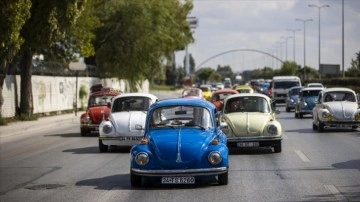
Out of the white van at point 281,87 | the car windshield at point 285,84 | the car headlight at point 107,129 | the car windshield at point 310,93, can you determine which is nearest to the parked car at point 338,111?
the car headlight at point 107,129

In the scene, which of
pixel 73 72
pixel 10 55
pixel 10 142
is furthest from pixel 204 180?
pixel 73 72

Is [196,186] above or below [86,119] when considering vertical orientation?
below

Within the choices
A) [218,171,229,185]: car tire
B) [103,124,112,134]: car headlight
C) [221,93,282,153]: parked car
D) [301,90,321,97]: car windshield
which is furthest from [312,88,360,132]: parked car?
[218,171,229,185]: car tire

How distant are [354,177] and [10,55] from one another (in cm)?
2054

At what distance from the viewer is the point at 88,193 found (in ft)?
41.0

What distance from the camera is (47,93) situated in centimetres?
4512

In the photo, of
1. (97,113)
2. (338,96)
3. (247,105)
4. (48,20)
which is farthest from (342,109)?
(48,20)

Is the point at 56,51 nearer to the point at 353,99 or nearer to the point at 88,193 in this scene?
the point at 353,99

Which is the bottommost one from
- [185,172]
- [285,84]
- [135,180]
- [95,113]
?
[135,180]

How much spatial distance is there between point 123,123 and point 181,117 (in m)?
5.72

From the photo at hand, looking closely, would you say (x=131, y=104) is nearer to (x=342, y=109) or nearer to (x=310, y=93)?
(x=342, y=109)

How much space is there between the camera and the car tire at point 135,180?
13039 millimetres

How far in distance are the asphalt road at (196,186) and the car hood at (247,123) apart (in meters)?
0.56

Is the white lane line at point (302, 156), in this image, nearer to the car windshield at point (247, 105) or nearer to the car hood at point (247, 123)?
the car hood at point (247, 123)
